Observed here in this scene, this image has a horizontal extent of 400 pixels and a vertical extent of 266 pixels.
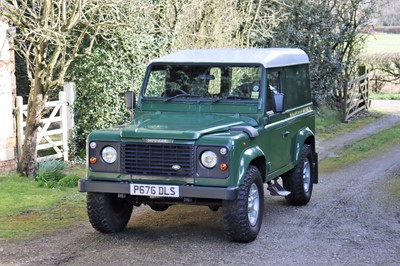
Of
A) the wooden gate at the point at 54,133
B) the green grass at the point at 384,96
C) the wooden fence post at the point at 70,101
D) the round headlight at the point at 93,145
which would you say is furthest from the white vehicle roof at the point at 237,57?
the green grass at the point at 384,96

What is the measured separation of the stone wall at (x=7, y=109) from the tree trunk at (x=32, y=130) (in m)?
0.83

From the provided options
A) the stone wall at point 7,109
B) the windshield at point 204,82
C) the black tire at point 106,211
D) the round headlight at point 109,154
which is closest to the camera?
the round headlight at point 109,154

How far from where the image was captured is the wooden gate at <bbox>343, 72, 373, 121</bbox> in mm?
23266

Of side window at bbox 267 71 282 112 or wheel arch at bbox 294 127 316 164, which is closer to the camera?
side window at bbox 267 71 282 112

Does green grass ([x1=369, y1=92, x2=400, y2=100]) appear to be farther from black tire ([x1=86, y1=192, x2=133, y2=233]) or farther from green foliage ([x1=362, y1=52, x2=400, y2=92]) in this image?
black tire ([x1=86, y1=192, x2=133, y2=233])

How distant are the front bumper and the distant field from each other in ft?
75.3

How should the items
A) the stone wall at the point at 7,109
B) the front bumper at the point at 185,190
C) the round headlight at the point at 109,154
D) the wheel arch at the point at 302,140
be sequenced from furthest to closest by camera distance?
the stone wall at the point at 7,109, the wheel arch at the point at 302,140, the round headlight at the point at 109,154, the front bumper at the point at 185,190

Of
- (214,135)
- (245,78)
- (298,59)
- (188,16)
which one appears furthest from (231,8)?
(214,135)

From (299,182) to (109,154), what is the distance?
322 centimetres

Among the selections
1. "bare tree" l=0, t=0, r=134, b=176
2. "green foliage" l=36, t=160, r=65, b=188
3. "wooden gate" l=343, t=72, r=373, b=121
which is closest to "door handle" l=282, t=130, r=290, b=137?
"bare tree" l=0, t=0, r=134, b=176

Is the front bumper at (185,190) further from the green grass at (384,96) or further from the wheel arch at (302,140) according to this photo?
the green grass at (384,96)

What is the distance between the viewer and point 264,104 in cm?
896

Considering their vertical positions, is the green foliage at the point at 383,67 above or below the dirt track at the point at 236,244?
above

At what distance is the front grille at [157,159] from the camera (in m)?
7.80
